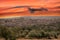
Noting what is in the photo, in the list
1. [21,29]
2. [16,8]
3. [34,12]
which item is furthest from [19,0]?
[21,29]

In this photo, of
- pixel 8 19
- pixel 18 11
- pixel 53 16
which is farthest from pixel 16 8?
pixel 53 16

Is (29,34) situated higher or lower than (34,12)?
lower

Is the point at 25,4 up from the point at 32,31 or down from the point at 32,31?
up

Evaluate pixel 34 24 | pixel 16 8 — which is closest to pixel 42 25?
pixel 34 24

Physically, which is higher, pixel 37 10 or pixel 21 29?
pixel 37 10

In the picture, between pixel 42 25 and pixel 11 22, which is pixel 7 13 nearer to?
pixel 11 22

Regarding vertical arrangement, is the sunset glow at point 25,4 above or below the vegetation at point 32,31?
above

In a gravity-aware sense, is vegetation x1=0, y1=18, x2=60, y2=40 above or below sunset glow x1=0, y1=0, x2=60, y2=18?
below

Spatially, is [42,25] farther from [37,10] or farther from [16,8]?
[16,8]

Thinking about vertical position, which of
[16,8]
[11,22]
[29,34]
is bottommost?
[29,34]
